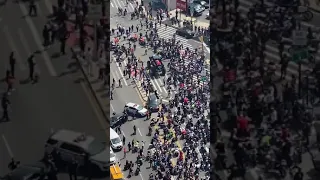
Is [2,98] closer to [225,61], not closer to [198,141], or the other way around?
[225,61]

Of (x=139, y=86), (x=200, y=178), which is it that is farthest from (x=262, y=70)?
(x=139, y=86)

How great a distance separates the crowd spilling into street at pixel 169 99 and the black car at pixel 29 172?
73.6 feet

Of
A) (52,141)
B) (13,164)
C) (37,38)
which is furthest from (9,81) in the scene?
(13,164)

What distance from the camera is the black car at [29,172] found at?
34500 mm

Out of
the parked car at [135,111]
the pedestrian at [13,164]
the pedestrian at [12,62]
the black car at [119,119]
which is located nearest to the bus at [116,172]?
the black car at [119,119]

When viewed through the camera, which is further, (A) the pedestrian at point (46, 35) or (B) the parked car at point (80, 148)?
(A) the pedestrian at point (46, 35)

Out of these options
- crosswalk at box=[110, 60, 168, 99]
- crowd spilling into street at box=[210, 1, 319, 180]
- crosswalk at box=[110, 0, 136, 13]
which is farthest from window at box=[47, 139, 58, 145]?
crosswalk at box=[110, 0, 136, 13]

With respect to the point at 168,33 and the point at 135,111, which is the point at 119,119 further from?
the point at 168,33

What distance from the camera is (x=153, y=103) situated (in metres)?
68.9

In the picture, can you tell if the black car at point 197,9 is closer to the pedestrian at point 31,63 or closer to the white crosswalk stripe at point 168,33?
the white crosswalk stripe at point 168,33

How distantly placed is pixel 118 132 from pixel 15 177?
30.6m

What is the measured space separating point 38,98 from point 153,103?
3379 cm

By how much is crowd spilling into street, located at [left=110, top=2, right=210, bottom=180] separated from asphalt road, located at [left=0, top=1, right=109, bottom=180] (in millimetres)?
21992

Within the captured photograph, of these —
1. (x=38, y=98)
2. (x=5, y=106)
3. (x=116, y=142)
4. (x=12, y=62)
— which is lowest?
(x=116, y=142)
